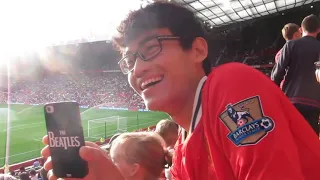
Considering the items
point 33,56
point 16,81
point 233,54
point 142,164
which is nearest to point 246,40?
point 233,54

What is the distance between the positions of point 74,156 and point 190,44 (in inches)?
28.4

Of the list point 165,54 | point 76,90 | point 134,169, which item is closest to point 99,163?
point 165,54

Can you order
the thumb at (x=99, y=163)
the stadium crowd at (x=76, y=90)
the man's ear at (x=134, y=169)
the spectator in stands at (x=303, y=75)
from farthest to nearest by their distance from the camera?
the stadium crowd at (x=76, y=90) → the spectator in stands at (x=303, y=75) → the man's ear at (x=134, y=169) → the thumb at (x=99, y=163)

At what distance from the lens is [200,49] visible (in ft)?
5.44

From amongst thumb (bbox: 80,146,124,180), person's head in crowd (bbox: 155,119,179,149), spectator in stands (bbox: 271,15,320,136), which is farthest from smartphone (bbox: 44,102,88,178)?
spectator in stands (bbox: 271,15,320,136)

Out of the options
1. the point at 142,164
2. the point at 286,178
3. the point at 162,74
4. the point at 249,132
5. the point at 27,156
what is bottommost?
the point at 27,156

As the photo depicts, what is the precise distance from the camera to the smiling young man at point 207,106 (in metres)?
1.07

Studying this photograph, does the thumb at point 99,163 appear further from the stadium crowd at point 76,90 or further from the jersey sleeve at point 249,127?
the stadium crowd at point 76,90

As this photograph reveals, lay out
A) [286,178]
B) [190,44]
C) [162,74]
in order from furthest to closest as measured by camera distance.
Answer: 1. [190,44]
2. [162,74]
3. [286,178]

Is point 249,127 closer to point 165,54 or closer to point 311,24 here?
point 165,54

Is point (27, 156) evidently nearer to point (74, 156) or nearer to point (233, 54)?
point (74, 156)

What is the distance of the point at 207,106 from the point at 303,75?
2756 mm

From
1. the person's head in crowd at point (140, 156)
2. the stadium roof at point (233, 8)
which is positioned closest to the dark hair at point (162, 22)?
the person's head in crowd at point (140, 156)

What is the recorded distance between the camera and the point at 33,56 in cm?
3994
